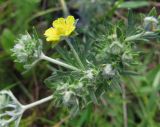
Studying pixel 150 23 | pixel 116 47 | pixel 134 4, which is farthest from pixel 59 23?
pixel 134 4

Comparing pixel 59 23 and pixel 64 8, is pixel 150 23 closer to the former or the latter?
pixel 59 23

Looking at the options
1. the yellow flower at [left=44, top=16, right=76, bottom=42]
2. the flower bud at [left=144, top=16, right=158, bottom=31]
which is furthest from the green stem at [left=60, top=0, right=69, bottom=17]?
the flower bud at [left=144, top=16, right=158, bottom=31]

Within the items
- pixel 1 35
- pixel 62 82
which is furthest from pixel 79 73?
pixel 1 35

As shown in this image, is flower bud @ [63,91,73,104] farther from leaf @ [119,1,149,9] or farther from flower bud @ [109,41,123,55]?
leaf @ [119,1,149,9]

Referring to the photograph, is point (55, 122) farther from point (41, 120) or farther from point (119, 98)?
point (119, 98)

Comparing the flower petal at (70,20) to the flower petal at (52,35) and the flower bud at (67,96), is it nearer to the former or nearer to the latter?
the flower petal at (52,35)

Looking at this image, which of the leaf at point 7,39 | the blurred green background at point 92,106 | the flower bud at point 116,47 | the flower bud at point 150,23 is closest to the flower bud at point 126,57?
the flower bud at point 116,47
